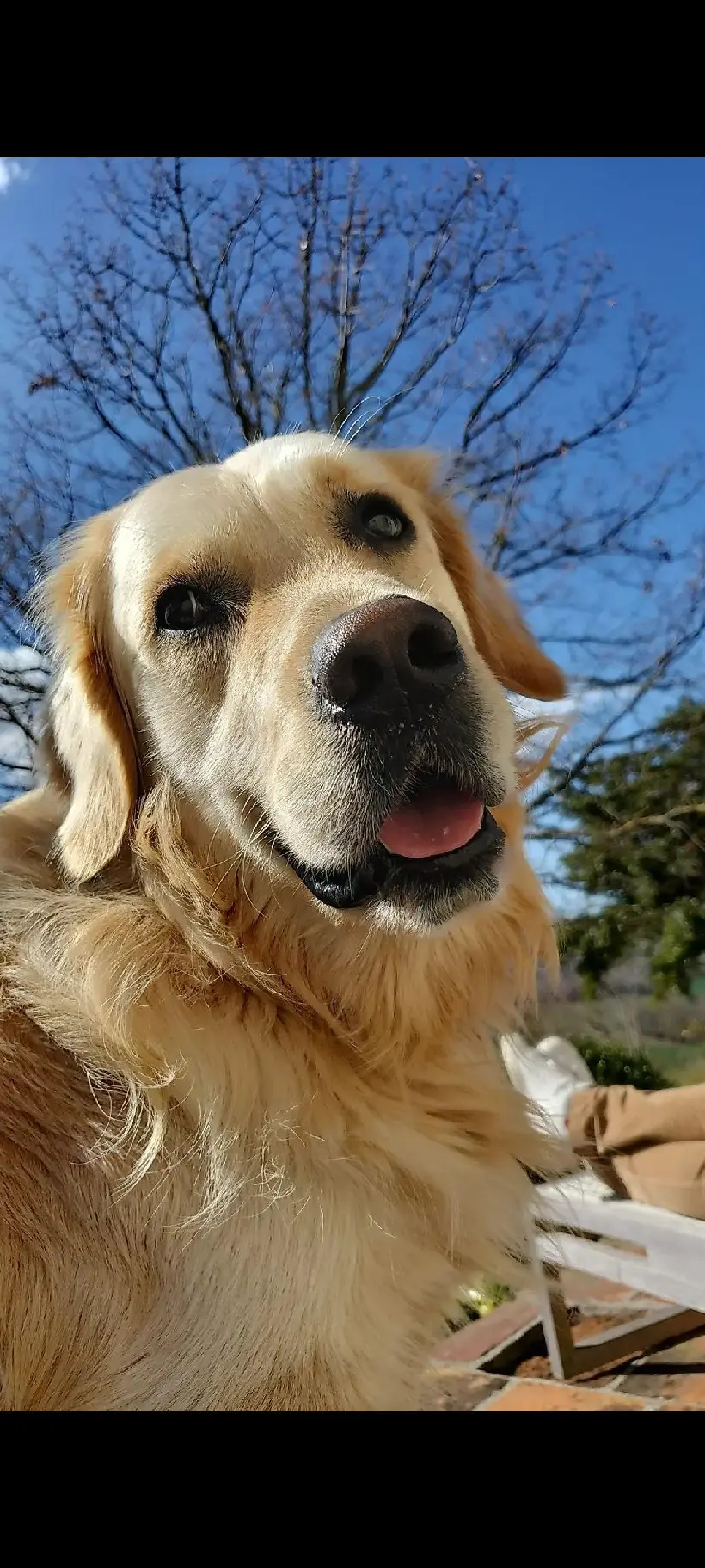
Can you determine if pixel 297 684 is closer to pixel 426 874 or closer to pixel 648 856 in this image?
pixel 426 874

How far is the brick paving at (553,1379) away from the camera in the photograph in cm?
208

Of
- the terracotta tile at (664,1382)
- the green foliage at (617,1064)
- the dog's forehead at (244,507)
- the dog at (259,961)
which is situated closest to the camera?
the dog at (259,961)

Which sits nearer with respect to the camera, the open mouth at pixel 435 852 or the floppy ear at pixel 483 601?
the open mouth at pixel 435 852

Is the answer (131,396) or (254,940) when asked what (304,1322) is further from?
(131,396)

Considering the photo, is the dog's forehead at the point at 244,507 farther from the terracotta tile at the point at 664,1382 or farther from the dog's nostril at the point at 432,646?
the terracotta tile at the point at 664,1382

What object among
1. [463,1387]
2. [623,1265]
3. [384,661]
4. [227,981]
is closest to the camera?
[384,661]

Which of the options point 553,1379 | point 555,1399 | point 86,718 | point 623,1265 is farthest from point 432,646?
point 553,1379

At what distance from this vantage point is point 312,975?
0.95 m

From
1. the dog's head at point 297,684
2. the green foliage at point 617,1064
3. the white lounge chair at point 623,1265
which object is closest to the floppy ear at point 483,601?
the dog's head at point 297,684

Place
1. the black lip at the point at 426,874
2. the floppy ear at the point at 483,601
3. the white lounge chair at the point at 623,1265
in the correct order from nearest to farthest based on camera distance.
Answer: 1. the black lip at the point at 426,874
2. the floppy ear at the point at 483,601
3. the white lounge chair at the point at 623,1265

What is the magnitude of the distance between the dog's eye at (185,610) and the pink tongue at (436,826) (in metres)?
0.32

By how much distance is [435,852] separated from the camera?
87 centimetres

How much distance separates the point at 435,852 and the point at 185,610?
15.2 inches

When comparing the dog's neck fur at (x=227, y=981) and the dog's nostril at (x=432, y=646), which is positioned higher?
the dog's nostril at (x=432, y=646)
